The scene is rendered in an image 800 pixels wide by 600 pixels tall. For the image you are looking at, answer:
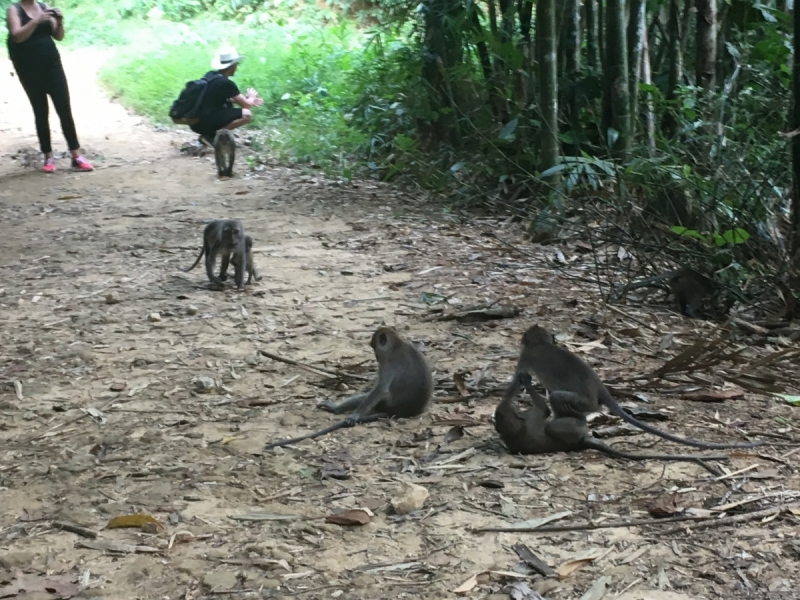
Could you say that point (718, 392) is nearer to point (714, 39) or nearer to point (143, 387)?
point (143, 387)

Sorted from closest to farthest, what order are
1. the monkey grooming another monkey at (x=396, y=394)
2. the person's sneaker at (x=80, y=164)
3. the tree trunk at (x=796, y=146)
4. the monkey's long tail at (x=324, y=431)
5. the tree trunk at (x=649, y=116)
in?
the monkey's long tail at (x=324, y=431) → the monkey grooming another monkey at (x=396, y=394) → the tree trunk at (x=796, y=146) → the tree trunk at (x=649, y=116) → the person's sneaker at (x=80, y=164)

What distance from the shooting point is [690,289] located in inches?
219

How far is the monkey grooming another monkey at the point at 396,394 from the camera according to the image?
13.7ft

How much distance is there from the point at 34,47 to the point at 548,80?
6.80m

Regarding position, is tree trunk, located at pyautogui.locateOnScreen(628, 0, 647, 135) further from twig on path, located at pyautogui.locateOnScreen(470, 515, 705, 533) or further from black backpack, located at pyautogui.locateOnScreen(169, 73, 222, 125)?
black backpack, located at pyautogui.locateOnScreen(169, 73, 222, 125)

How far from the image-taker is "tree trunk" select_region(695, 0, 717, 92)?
23.6 ft

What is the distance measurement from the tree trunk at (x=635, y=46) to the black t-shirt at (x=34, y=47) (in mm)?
7241

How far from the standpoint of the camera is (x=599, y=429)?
3.96m

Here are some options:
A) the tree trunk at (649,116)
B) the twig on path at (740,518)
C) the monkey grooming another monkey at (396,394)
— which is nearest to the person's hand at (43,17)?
the tree trunk at (649,116)

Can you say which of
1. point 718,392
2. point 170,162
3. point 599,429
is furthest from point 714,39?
point 170,162

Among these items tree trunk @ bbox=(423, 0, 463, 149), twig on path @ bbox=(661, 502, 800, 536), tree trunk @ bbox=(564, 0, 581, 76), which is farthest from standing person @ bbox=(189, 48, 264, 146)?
twig on path @ bbox=(661, 502, 800, 536)

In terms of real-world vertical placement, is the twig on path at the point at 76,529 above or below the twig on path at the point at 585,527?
above

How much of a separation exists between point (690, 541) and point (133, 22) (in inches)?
977

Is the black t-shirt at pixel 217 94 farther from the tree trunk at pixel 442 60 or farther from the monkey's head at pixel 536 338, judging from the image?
the monkey's head at pixel 536 338
